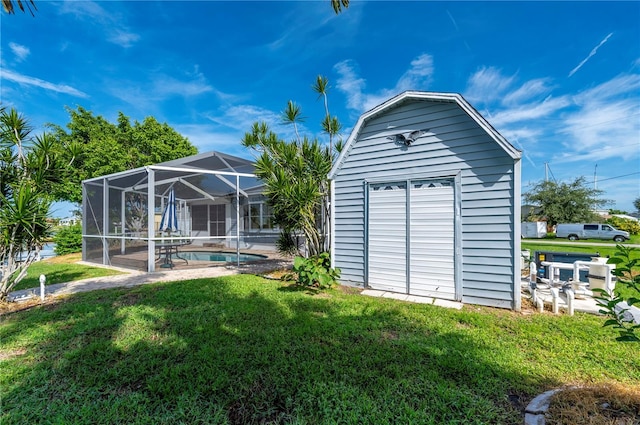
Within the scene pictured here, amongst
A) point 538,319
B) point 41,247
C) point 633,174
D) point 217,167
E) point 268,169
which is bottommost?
point 538,319

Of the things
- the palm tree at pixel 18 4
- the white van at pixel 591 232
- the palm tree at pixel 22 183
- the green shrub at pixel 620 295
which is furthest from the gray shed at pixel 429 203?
the white van at pixel 591 232

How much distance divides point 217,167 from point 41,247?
5.95 m

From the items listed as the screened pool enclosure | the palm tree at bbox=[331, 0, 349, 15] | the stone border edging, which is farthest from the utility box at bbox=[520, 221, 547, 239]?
the palm tree at bbox=[331, 0, 349, 15]

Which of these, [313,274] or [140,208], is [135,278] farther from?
[313,274]

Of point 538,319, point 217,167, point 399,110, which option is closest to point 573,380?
point 538,319

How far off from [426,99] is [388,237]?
297cm

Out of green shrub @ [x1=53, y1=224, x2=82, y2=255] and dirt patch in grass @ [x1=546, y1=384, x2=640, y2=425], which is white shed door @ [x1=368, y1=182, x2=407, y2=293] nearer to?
dirt patch in grass @ [x1=546, y1=384, x2=640, y2=425]

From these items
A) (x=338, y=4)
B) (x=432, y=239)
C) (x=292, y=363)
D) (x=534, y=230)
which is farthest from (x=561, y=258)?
(x=534, y=230)

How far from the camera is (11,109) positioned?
5262 millimetres

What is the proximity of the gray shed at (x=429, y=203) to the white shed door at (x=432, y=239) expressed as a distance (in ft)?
0.06

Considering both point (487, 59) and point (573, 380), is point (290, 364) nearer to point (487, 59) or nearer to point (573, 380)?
point (573, 380)

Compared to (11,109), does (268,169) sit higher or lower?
lower

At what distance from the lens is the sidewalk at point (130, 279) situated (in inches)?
241

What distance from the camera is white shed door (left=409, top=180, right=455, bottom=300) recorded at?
538cm
